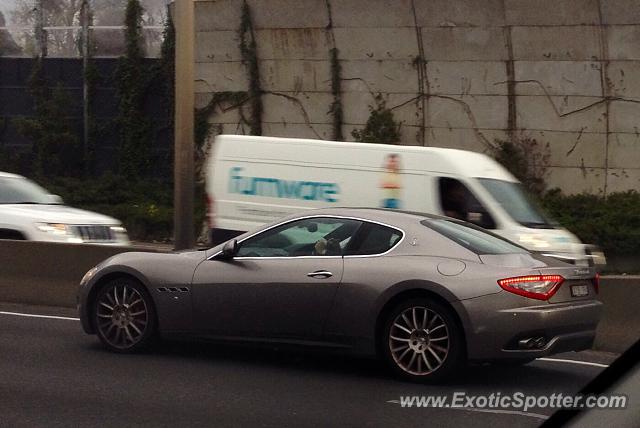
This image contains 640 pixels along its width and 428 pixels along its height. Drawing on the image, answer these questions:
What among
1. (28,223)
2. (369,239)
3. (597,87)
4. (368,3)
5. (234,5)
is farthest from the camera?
(234,5)

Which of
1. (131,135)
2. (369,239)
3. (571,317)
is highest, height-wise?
(131,135)

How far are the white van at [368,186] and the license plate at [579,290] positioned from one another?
465cm

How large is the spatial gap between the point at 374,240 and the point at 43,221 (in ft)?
26.4

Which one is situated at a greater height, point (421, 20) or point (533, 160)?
point (421, 20)

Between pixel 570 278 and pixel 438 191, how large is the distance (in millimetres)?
5546

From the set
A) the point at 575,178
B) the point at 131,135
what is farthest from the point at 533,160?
the point at 131,135

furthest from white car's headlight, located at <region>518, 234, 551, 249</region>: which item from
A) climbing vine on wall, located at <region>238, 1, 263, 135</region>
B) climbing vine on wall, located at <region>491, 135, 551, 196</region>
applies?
climbing vine on wall, located at <region>238, 1, 263, 135</region>

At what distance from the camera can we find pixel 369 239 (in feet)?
29.0

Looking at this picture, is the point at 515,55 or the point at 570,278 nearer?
the point at 570,278

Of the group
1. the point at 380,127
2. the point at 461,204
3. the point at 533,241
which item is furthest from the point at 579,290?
the point at 380,127

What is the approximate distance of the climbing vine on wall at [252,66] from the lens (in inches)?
1195

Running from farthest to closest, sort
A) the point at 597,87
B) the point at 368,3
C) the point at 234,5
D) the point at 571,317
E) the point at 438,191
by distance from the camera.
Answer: the point at 234,5 < the point at 368,3 < the point at 597,87 < the point at 438,191 < the point at 571,317

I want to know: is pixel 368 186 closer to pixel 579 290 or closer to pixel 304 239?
pixel 304 239

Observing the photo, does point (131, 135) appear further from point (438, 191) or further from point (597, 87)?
point (438, 191)
